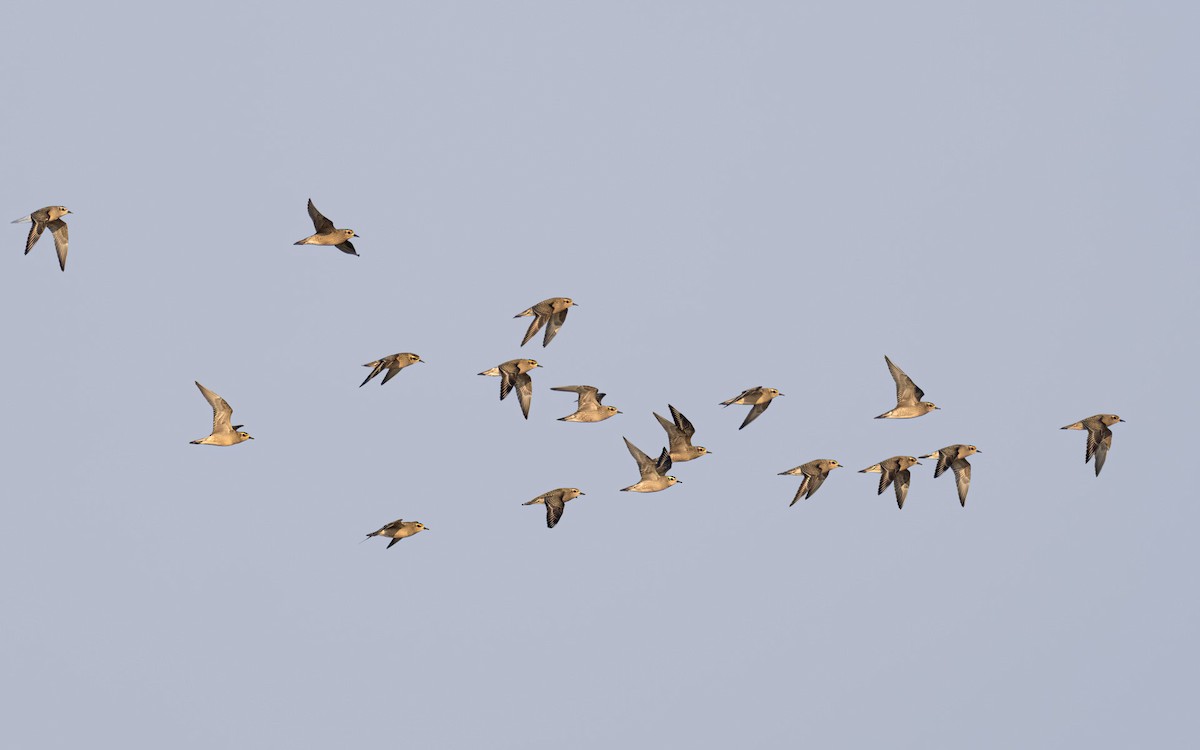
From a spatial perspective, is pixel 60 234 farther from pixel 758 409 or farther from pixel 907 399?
pixel 907 399

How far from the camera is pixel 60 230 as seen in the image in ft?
248

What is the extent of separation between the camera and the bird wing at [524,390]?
7531 cm

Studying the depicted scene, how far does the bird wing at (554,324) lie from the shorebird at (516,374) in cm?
101

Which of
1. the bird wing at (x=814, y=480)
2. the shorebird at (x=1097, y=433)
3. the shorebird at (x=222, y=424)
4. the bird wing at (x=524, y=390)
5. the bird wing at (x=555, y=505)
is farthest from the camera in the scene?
the shorebird at (x=1097, y=433)

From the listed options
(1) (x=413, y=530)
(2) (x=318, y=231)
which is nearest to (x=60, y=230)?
(2) (x=318, y=231)

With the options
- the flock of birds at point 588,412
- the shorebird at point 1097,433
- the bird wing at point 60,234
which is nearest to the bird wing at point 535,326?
the flock of birds at point 588,412

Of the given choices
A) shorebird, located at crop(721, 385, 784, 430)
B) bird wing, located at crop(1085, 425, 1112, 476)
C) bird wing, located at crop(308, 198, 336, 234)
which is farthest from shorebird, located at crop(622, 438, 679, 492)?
bird wing, located at crop(1085, 425, 1112, 476)

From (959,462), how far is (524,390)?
52.5ft

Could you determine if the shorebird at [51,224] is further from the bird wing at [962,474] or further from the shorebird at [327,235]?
the bird wing at [962,474]

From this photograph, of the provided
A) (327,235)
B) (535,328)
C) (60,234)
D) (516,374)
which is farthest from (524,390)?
(60,234)

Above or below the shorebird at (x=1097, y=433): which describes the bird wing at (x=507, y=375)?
above

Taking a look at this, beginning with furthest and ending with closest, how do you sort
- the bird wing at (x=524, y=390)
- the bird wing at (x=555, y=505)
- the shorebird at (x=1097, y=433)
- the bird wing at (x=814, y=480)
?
the shorebird at (x=1097, y=433), the bird wing at (x=814, y=480), the bird wing at (x=524, y=390), the bird wing at (x=555, y=505)

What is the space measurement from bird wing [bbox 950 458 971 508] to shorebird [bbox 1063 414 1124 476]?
382 cm

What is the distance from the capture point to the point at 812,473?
7606cm
